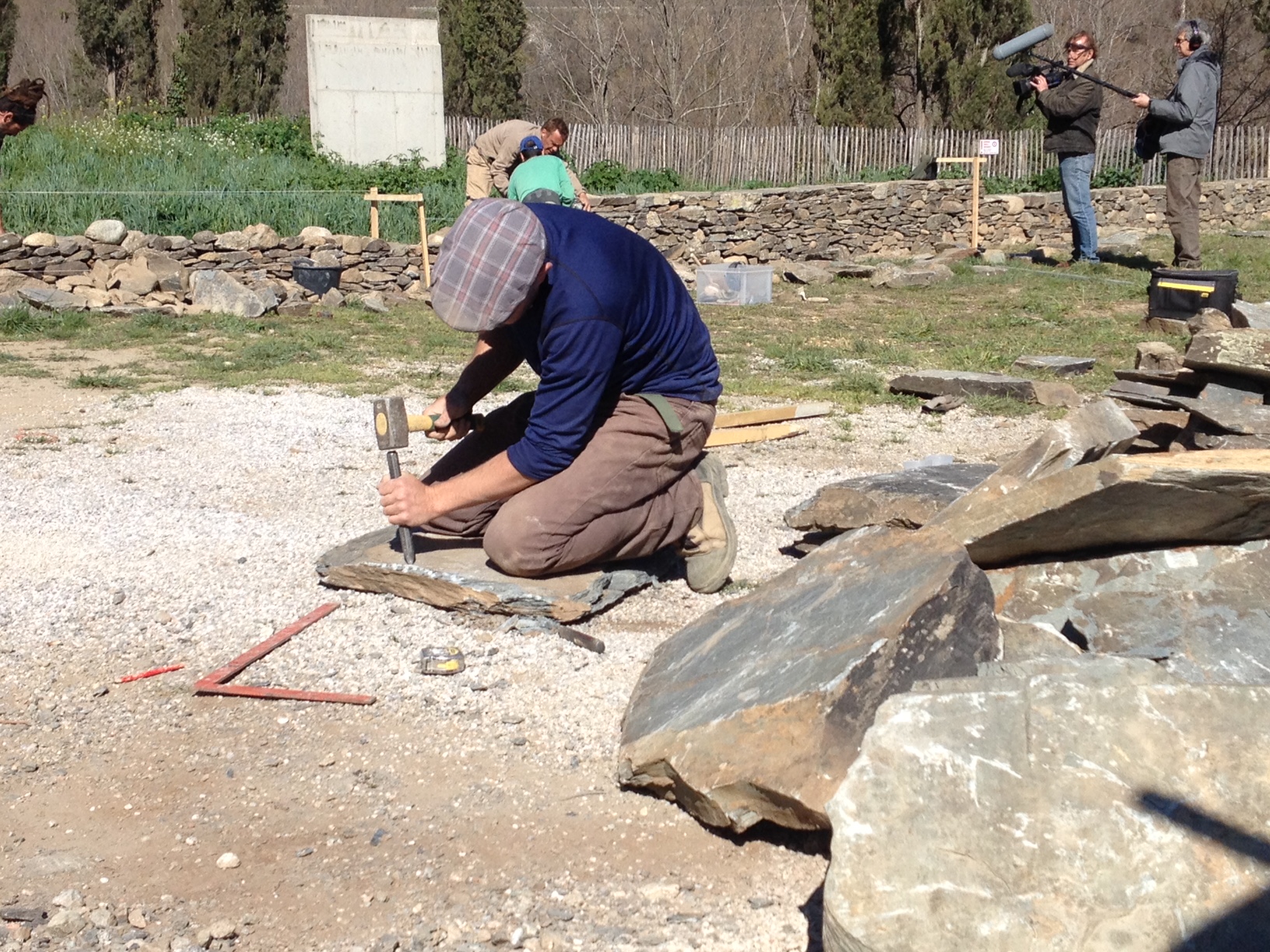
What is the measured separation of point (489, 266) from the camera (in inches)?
136

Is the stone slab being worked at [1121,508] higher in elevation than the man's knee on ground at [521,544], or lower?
higher

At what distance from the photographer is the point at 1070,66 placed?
1332 cm

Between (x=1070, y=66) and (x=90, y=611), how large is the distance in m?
12.2

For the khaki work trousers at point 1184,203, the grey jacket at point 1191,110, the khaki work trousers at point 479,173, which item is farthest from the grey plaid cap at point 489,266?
the grey jacket at point 1191,110

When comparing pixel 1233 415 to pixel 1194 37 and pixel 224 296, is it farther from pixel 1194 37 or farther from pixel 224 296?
pixel 224 296

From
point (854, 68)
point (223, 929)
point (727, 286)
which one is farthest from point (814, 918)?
point (854, 68)

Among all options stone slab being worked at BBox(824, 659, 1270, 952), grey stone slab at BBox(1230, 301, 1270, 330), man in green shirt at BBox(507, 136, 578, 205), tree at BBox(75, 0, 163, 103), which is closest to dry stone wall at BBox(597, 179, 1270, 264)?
man in green shirt at BBox(507, 136, 578, 205)

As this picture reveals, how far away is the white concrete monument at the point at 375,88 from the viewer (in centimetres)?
1631

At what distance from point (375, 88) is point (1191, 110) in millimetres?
10101

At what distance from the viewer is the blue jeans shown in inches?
531

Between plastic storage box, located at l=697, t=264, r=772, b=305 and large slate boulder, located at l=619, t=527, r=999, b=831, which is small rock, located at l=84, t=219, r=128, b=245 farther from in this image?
large slate boulder, located at l=619, t=527, r=999, b=831

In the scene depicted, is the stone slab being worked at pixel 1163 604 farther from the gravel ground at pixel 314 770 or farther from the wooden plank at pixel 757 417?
the wooden plank at pixel 757 417

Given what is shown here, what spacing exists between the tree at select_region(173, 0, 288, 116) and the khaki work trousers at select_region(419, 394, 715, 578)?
21084mm

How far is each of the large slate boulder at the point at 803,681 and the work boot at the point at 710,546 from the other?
2.54ft
